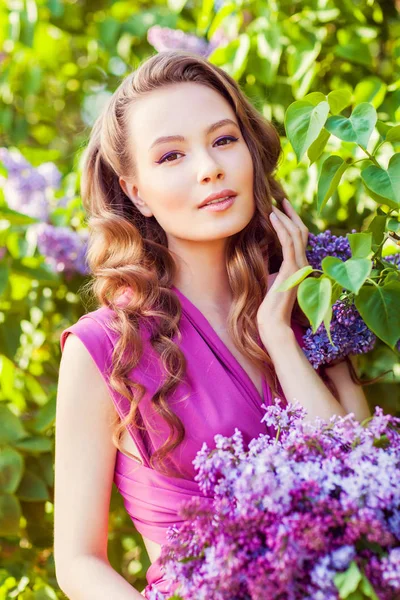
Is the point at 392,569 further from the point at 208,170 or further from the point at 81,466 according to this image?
the point at 208,170

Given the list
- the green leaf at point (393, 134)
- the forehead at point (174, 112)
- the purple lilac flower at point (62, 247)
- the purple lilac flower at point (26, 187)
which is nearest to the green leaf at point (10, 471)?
the purple lilac flower at point (62, 247)

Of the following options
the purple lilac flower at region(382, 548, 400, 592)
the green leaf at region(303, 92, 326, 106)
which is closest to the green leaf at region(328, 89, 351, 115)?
the green leaf at region(303, 92, 326, 106)

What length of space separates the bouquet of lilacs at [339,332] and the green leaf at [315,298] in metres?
0.29

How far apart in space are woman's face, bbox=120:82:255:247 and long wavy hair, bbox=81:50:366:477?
0.05 m

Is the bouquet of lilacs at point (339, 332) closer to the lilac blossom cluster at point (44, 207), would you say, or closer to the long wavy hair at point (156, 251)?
the long wavy hair at point (156, 251)

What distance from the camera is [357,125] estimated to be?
48.8 inches

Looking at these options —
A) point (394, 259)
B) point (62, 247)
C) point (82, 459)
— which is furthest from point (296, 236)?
point (62, 247)

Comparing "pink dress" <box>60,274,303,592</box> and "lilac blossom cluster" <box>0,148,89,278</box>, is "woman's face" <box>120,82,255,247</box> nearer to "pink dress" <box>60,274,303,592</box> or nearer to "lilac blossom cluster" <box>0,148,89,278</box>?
"pink dress" <box>60,274,303,592</box>

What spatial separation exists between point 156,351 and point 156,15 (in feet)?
4.24

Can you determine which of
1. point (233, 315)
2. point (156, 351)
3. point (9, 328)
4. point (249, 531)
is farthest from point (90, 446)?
point (9, 328)

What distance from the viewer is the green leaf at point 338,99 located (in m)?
1.31

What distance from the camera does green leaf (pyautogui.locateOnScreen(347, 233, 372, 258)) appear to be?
1172 millimetres

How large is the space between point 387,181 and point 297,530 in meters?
0.58

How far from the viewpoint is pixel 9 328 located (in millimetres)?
2160
